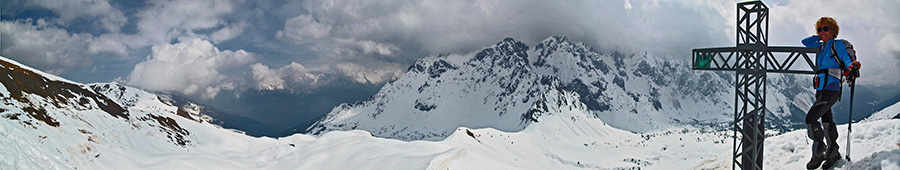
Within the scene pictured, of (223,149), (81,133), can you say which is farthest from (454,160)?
(223,149)

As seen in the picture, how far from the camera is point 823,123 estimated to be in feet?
33.9

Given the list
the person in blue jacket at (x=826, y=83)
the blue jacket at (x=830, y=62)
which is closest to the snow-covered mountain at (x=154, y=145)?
the person in blue jacket at (x=826, y=83)

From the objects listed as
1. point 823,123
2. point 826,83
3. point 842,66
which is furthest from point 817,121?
point 842,66

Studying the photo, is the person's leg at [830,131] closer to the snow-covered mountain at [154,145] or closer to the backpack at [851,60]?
the snow-covered mountain at [154,145]

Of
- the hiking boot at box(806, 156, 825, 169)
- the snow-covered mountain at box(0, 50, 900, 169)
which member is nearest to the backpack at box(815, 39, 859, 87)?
the hiking boot at box(806, 156, 825, 169)

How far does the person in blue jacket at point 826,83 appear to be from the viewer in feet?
30.8

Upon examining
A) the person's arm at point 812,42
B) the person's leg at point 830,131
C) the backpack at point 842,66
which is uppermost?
the person's arm at point 812,42

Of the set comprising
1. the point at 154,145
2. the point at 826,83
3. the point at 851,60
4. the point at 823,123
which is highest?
the point at 851,60

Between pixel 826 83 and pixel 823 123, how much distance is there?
1.32m

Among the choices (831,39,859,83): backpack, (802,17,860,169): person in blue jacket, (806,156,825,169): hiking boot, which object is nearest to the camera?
(831,39,859,83): backpack

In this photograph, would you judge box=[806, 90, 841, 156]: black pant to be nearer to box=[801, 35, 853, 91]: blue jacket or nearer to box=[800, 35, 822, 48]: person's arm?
box=[801, 35, 853, 91]: blue jacket

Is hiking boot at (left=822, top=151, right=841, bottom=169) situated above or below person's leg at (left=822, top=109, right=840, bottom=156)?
below

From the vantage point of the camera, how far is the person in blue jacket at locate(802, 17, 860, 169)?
940 centimetres

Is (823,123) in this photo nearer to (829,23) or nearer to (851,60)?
(851,60)
